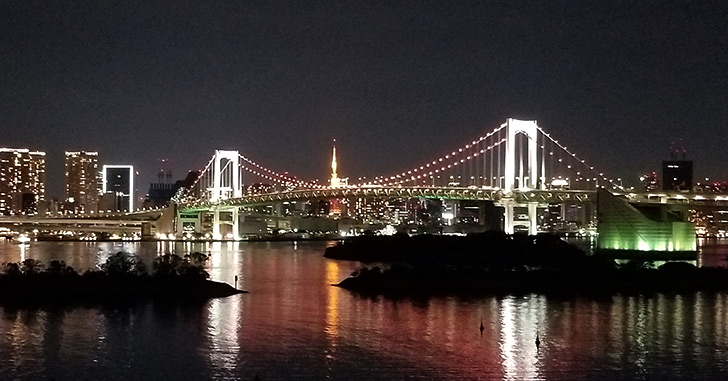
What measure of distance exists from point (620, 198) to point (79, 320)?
60.4 ft

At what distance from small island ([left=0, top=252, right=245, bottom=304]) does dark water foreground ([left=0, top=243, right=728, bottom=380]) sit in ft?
2.52

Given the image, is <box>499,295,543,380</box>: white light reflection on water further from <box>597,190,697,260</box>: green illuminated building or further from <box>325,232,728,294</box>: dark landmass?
<box>597,190,697,260</box>: green illuminated building

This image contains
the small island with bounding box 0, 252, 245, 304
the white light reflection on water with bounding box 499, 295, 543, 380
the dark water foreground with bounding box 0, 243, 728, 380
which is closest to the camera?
the dark water foreground with bounding box 0, 243, 728, 380

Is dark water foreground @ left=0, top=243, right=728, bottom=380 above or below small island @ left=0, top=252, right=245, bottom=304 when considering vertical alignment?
below

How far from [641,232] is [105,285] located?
52.3ft

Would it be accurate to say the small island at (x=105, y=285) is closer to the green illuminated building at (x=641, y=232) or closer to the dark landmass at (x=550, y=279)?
the dark landmass at (x=550, y=279)

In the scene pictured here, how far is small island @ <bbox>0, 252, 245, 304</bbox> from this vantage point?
19391 mm

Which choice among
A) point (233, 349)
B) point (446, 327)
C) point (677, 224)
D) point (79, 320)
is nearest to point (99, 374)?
point (233, 349)

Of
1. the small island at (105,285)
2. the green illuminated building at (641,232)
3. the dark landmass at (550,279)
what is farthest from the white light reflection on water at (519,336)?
the green illuminated building at (641,232)

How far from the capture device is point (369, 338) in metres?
15.2

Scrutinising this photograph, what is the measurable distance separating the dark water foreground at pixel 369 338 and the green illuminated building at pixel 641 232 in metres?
7.15

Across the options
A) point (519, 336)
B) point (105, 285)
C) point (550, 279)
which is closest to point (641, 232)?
point (550, 279)

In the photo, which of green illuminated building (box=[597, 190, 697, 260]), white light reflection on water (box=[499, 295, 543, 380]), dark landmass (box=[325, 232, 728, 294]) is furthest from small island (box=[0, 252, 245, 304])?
green illuminated building (box=[597, 190, 697, 260])

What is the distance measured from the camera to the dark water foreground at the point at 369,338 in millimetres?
12773
